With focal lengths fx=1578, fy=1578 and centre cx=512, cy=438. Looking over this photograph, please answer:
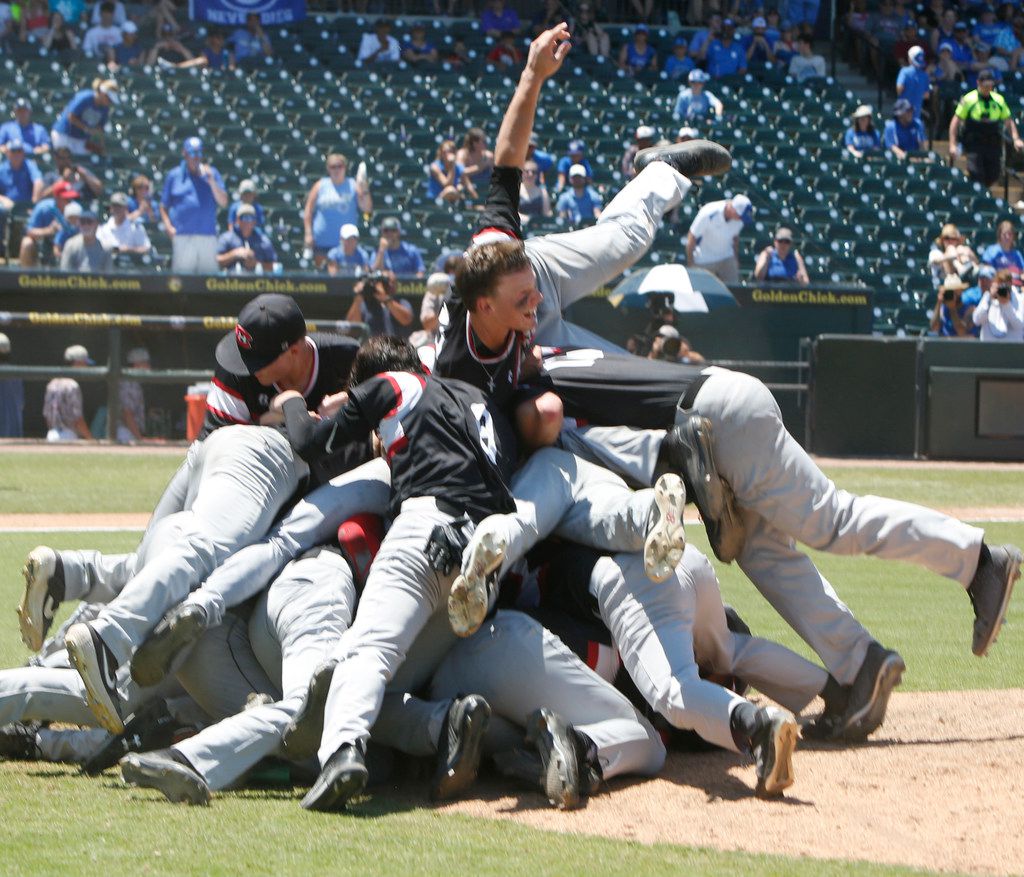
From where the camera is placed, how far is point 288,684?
473cm

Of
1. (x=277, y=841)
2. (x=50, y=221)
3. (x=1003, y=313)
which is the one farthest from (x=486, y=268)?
(x=50, y=221)

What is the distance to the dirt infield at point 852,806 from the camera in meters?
4.08

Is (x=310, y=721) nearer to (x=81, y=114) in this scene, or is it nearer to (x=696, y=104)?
(x=81, y=114)

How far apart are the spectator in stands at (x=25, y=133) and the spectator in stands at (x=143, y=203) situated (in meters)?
1.60

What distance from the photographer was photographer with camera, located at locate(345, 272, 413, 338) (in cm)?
1577

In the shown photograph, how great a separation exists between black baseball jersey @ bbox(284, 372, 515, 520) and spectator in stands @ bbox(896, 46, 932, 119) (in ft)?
64.1

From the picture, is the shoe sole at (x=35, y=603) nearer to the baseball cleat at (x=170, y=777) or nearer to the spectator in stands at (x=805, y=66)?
the baseball cleat at (x=170, y=777)

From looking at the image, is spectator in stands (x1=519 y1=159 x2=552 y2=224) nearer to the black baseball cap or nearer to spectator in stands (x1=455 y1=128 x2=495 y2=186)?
spectator in stands (x1=455 y1=128 x2=495 y2=186)

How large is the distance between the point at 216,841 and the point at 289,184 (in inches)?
662

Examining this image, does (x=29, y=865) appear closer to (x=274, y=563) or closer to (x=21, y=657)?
(x=274, y=563)

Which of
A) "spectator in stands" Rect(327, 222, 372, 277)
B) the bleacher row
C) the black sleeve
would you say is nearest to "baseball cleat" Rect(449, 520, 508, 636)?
the black sleeve

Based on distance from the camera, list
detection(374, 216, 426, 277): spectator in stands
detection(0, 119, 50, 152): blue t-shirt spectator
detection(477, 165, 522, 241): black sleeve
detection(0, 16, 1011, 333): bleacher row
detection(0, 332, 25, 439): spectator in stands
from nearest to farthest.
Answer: detection(477, 165, 522, 241): black sleeve < detection(0, 332, 25, 439): spectator in stands < detection(374, 216, 426, 277): spectator in stands < detection(0, 119, 50, 152): blue t-shirt spectator < detection(0, 16, 1011, 333): bleacher row

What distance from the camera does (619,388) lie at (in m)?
5.60

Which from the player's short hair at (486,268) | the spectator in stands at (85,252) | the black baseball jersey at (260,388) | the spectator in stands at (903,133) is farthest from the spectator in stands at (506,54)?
the player's short hair at (486,268)
